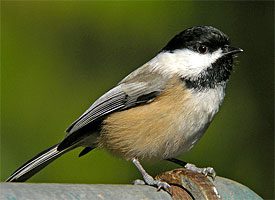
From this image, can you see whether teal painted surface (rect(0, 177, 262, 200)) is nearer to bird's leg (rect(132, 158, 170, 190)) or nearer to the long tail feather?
bird's leg (rect(132, 158, 170, 190))

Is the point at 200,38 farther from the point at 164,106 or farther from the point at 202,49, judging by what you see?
the point at 164,106

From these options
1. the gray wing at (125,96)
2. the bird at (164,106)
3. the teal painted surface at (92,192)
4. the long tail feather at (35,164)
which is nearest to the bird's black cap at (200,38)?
the bird at (164,106)

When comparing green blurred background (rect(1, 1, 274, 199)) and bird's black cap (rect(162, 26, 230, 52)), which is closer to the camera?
bird's black cap (rect(162, 26, 230, 52))

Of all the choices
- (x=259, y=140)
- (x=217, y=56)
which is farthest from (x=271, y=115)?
(x=217, y=56)

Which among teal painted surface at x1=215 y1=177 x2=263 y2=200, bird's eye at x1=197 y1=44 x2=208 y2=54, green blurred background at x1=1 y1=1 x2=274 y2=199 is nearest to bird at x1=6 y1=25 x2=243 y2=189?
bird's eye at x1=197 y1=44 x2=208 y2=54

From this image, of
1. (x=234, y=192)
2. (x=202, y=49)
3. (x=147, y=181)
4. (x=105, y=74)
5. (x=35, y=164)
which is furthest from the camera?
(x=105, y=74)

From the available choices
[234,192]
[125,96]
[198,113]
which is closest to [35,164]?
[125,96]
